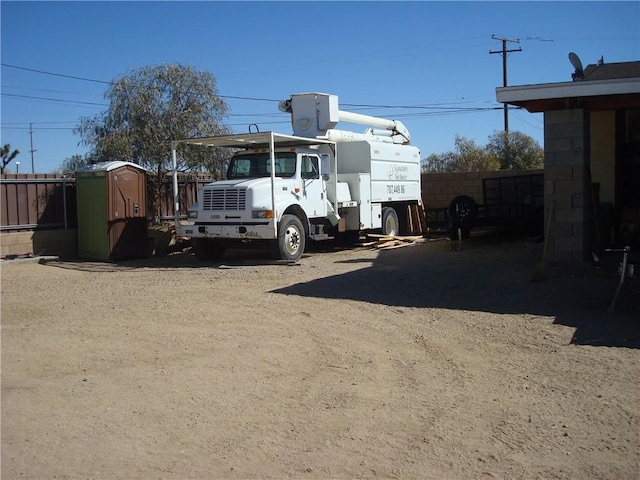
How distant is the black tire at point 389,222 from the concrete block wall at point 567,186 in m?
8.38

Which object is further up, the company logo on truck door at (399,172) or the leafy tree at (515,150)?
the leafy tree at (515,150)

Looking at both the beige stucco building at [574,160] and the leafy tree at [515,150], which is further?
the leafy tree at [515,150]

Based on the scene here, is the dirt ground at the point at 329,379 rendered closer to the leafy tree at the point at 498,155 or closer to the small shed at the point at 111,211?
the small shed at the point at 111,211

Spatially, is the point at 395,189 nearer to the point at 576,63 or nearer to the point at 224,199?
the point at 224,199

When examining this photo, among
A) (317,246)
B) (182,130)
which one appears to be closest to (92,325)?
(317,246)

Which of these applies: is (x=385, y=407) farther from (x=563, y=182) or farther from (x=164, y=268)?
(x=164, y=268)

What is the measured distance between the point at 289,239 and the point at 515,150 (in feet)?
88.4

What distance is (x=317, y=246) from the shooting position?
18609mm

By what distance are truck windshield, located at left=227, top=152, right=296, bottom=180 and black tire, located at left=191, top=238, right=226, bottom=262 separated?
1.65 meters

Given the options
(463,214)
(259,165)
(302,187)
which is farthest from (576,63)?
(259,165)

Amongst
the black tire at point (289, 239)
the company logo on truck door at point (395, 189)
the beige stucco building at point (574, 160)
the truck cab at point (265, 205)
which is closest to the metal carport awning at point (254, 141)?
the truck cab at point (265, 205)

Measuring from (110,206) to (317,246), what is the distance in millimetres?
5618

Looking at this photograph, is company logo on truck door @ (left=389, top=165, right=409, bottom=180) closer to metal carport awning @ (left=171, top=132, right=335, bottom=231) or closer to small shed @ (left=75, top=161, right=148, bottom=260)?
metal carport awning @ (left=171, top=132, right=335, bottom=231)

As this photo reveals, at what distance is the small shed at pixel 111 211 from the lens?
16.0 m
